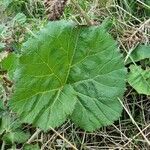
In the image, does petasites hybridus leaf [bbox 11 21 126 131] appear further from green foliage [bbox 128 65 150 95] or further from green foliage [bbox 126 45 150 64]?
green foliage [bbox 126 45 150 64]

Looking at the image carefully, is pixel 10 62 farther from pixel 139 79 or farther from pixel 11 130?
pixel 139 79

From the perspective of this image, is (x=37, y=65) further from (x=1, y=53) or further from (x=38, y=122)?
(x=1, y=53)

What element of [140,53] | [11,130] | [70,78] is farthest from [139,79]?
[11,130]

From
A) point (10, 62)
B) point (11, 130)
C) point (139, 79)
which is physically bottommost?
point (139, 79)

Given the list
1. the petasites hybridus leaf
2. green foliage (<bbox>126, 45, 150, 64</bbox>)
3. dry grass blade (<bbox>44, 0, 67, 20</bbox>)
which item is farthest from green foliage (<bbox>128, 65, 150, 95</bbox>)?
dry grass blade (<bbox>44, 0, 67, 20</bbox>)

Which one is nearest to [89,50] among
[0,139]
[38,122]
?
[38,122]
